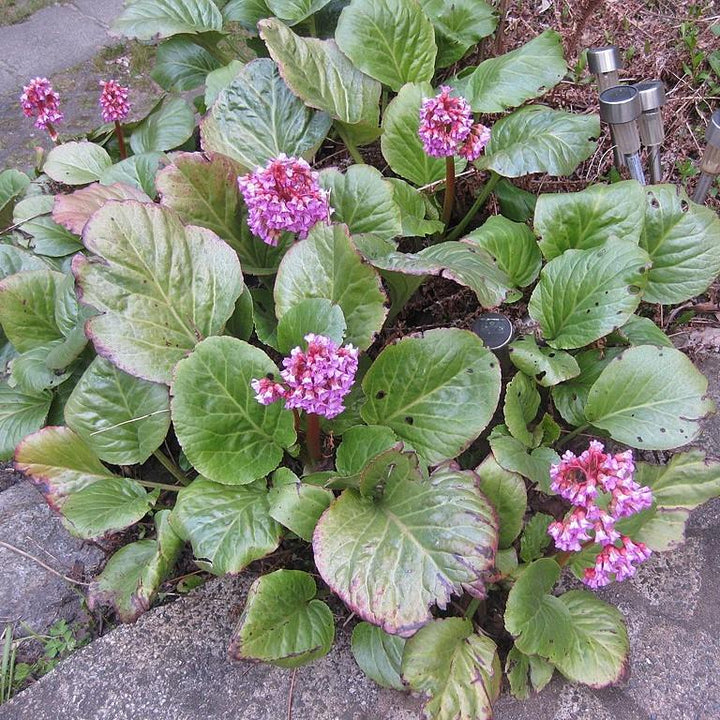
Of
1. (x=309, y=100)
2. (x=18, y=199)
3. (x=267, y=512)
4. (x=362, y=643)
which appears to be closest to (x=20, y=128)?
(x=18, y=199)

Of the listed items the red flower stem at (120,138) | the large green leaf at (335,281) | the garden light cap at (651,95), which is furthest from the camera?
the red flower stem at (120,138)

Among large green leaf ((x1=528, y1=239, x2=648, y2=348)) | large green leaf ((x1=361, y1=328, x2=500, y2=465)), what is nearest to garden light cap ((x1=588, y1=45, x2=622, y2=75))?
large green leaf ((x1=528, y1=239, x2=648, y2=348))

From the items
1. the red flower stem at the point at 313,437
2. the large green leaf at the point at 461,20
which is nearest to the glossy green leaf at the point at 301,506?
the red flower stem at the point at 313,437

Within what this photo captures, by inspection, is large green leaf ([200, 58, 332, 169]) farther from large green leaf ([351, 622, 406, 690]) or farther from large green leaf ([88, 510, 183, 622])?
large green leaf ([351, 622, 406, 690])

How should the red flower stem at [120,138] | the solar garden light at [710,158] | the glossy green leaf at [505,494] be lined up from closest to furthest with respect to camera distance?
the glossy green leaf at [505,494], the solar garden light at [710,158], the red flower stem at [120,138]

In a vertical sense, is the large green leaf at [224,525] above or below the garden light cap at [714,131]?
below

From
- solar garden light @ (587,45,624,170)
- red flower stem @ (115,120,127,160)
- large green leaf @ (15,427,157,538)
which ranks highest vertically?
red flower stem @ (115,120,127,160)

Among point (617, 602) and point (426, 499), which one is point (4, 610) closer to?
point (426, 499)

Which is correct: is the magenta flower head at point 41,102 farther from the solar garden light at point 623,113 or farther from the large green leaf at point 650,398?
the large green leaf at point 650,398
